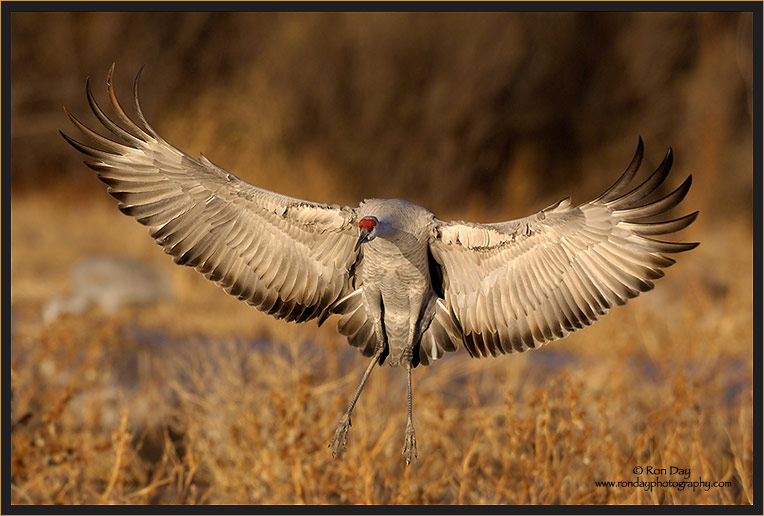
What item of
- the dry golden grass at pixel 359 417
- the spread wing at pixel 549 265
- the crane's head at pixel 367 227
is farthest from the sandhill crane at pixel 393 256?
the dry golden grass at pixel 359 417

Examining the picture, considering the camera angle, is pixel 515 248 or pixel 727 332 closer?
pixel 515 248

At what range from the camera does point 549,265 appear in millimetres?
3963

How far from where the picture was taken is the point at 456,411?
18.7ft

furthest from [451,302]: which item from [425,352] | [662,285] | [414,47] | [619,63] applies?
[619,63]

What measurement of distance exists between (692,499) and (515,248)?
73.9 inches

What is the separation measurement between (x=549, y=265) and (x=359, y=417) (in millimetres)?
1710

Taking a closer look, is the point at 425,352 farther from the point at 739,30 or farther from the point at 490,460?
the point at 739,30

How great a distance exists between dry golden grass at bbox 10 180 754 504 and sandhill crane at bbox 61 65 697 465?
548 millimetres

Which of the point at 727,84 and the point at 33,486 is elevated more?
the point at 727,84

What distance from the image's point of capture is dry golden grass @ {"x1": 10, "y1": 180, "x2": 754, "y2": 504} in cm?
470

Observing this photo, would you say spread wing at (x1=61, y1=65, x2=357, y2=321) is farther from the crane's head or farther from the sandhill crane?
the crane's head

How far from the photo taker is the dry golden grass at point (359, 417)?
185 inches

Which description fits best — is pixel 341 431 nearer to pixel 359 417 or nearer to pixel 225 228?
pixel 225 228

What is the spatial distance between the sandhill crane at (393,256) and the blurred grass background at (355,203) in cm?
57
